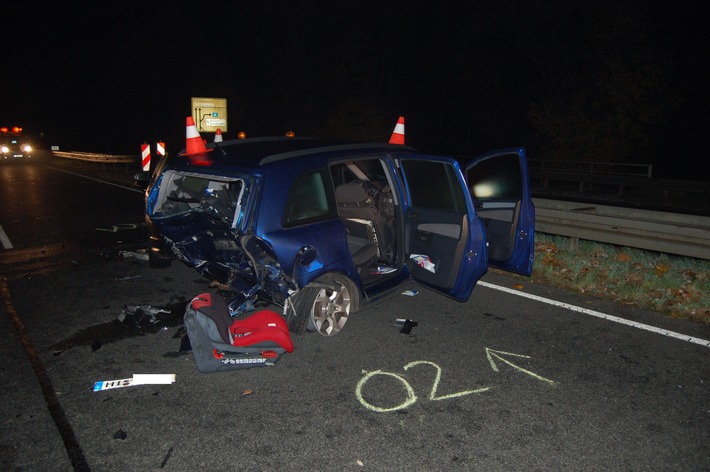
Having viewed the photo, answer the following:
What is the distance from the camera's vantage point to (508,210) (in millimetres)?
6277

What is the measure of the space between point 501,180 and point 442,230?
4.88 feet

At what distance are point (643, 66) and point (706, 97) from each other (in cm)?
1396

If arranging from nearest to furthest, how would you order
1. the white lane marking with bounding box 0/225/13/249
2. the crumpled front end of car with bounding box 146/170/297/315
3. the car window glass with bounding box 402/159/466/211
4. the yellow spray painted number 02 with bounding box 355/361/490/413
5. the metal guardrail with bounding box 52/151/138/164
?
the yellow spray painted number 02 with bounding box 355/361/490/413 → the crumpled front end of car with bounding box 146/170/297/315 → the car window glass with bounding box 402/159/466/211 → the white lane marking with bounding box 0/225/13/249 → the metal guardrail with bounding box 52/151/138/164

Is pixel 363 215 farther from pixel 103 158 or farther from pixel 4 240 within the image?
pixel 103 158

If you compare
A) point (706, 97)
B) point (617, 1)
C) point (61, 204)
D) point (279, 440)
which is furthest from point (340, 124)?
point (279, 440)

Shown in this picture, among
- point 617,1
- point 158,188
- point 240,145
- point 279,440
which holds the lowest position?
point 279,440

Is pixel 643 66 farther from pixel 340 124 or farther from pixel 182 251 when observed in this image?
pixel 182 251

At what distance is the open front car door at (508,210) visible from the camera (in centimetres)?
598

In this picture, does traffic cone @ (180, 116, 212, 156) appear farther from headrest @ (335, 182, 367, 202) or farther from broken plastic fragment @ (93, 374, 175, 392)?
broken plastic fragment @ (93, 374, 175, 392)

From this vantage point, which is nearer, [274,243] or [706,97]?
[274,243]

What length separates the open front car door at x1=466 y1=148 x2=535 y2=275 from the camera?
5980 mm

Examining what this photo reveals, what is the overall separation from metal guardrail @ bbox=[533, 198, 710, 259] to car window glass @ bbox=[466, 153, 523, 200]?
1732 mm

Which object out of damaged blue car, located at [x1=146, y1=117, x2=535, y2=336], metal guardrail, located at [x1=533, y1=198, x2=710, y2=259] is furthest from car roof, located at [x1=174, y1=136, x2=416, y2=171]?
metal guardrail, located at [x1=533, y1=198, x2=710, y2=259]

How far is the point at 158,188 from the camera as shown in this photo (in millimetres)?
5414
